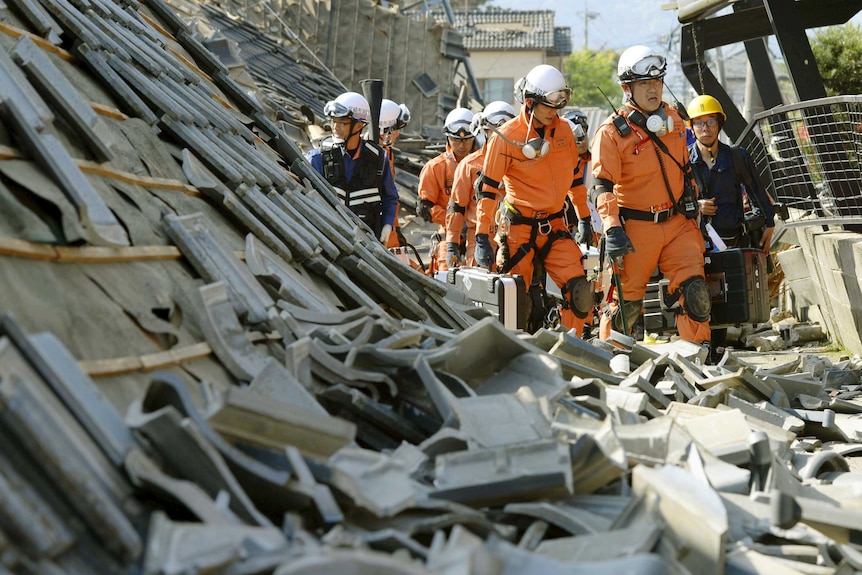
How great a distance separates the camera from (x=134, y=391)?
3717mm

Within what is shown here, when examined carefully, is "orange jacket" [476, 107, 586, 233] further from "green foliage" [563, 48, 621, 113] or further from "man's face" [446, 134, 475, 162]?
"green foliage" [563, 48, 621, 113]

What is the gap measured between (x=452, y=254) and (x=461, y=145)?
224cm

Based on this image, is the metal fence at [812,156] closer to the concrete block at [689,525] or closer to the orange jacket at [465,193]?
the orange jacket at [465,193]

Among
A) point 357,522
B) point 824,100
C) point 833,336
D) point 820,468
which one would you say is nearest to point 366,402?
point 357,522

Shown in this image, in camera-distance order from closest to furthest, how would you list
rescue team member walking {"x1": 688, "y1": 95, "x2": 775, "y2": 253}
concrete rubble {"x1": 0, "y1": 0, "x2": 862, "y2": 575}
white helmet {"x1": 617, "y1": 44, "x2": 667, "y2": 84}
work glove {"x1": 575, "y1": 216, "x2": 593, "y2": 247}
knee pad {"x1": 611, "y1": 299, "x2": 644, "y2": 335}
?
concrete rubble {"x1": 0, "y1": 0, "x2": 862, "y2": 575}, white helmet {"x1": 617, "y1": 44, "x2": 667, "y2": 84}, knee pad {"x1": 611, "y1": 299, "x2": 644, "y2": 335}, work glove {"x1": 575, "y1": 216, "x2": 593, "y2": 247}, rescue team member walking {"x1": 688, "y1": 95, "x2": 775, "y2": 253}

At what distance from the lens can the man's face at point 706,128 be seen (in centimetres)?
1076

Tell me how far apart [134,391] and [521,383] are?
5.33 ft

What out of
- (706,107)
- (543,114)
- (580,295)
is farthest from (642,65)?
(706,107)

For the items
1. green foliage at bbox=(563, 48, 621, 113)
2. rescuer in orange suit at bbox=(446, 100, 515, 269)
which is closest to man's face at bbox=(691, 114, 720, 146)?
rescuer in orange suit at bbox=(446, 100, 515, 269)

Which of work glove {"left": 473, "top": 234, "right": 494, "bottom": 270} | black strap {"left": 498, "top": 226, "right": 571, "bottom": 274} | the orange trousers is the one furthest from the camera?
work glove {"left": 473, "top": 234, "right": 494, "bottom": 270}

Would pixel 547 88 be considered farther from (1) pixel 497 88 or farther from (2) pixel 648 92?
(1) pixel 497 88

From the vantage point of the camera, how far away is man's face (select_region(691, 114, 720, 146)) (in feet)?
35.3

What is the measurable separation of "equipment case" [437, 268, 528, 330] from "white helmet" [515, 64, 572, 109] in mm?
1435

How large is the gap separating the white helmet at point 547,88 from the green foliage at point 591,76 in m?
72.8
